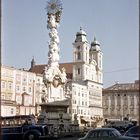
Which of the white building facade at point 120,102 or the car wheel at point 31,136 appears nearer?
the car wheel at point 31,136

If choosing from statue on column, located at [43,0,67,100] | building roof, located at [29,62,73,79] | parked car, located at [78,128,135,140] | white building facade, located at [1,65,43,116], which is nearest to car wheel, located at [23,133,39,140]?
parked car, located at [78,128,135,140]

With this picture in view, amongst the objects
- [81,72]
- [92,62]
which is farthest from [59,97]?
[92,62]

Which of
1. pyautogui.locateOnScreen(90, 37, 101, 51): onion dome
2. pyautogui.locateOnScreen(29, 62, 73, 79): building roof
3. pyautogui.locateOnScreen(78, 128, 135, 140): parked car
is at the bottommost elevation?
pyautogui.locateOnScreen(78, 128, 135, 140): parked car

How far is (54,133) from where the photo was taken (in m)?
27.4

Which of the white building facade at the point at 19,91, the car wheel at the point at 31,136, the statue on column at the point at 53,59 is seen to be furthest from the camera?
the white building facade at the point at 19,91

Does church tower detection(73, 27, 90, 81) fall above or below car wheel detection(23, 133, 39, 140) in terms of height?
above

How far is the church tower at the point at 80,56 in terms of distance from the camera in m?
99.3

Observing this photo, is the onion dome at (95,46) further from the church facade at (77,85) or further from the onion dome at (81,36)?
the onion dome at (81,36)

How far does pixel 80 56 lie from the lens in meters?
100

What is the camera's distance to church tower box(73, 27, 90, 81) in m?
99.3

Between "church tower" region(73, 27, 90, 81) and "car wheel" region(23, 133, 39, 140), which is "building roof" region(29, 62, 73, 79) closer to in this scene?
"church tower" region(73, 27, 90, 81)

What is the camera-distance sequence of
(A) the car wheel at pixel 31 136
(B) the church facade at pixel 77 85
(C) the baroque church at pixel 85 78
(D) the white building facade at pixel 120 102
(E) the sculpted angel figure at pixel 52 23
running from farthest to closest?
(D) the white building facade at pixel 120 102, (C) the baroque church at pixel 85 78, (B) the church facade at pixel 77 85, (E) the sculpted angel figure at pixel 52 23, (A) the car wheel at pixel 31 136

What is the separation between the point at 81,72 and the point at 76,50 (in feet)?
21.3

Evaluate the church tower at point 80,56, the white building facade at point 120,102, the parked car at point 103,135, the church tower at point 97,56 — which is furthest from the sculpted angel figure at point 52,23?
the white building facade at point 120,102
